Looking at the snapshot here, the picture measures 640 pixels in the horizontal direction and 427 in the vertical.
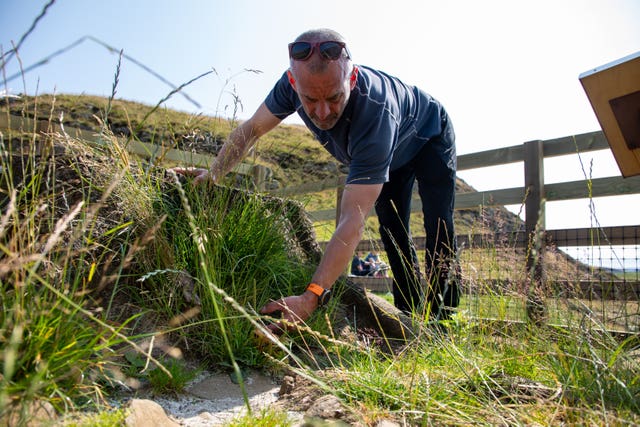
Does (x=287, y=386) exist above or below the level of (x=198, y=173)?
below

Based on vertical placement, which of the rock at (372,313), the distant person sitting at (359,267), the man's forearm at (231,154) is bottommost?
the distant person sitting at (359,267)

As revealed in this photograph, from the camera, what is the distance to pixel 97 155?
2432 mm

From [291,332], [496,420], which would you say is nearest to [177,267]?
[291,332]

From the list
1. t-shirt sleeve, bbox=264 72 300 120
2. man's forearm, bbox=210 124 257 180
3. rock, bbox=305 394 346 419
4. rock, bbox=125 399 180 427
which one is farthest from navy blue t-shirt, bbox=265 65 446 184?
rock, bbox=125 399 180 427

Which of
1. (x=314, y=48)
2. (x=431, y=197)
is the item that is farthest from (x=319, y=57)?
(x=431, y=197)

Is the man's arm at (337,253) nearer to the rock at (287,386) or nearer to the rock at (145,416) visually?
the rock at (287,386)

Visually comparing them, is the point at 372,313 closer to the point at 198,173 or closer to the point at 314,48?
the point at 198,173

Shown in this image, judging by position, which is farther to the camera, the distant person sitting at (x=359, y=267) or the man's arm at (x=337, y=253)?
the distant person sitting at (x=359, y=267)

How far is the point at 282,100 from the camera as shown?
3137mm

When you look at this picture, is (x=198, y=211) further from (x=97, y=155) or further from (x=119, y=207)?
(x=97, y=155)

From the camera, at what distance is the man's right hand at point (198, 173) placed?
2688 millimetres

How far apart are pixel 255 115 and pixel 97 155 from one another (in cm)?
106

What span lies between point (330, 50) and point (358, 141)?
524 millimetres

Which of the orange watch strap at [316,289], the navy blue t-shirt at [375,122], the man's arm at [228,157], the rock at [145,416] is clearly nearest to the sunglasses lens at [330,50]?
the navy blue t-shirt at [375,122]
